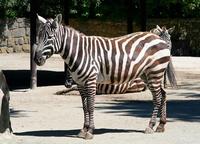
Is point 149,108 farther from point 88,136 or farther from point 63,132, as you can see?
point 88,136

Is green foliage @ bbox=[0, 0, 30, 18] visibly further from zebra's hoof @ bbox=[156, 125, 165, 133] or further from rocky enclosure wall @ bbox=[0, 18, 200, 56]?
zebra's hoof @ bbox=[156, 125, 165, 133]

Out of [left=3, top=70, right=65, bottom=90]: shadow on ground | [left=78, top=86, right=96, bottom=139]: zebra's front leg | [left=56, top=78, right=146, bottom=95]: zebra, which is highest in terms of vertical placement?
[left=78, top=86, right=96, bottom=139]: zebra's front leg

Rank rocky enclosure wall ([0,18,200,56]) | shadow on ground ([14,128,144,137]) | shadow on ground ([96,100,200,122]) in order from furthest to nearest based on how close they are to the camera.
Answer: rocky enclosure wall ([0,18,200,56]) < shadow on ground ([96,100,200,122]) < shadow on ground ([14,128,144,137])

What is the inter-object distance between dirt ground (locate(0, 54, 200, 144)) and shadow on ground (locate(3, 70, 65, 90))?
0.04 m

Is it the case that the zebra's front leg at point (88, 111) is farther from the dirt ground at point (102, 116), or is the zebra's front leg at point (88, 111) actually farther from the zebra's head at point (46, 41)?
the zebra's head at point (46, 41)

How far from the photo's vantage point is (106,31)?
39000mm

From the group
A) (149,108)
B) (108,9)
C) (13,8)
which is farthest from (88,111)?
(13,8)

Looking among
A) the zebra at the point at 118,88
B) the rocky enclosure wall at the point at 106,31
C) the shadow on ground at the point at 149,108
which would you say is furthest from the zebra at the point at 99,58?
the rocky enclosure wall at the point at 106,31

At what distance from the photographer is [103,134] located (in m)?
10.7

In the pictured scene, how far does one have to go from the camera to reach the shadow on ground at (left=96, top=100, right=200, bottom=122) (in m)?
13.1

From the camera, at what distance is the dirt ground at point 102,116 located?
10.3 m

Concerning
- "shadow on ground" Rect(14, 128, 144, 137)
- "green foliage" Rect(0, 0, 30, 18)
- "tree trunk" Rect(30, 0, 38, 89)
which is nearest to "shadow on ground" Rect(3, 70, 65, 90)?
"tree trunk" Rect(30, 0, 38, 89)

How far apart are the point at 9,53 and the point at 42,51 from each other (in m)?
25.3

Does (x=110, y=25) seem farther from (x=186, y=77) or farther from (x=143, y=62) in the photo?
(x=143, y=62)
